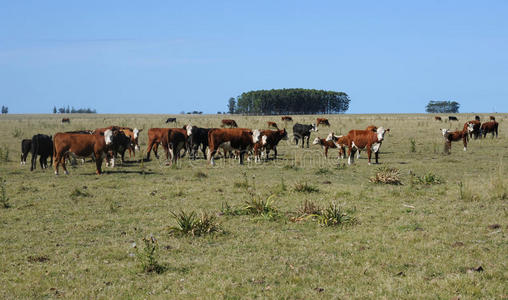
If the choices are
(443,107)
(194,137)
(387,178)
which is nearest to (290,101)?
(443,107)

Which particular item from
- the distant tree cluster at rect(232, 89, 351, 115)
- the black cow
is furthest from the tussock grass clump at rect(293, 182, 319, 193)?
the distant tree cluster at rect(232, 89, 351, 115)

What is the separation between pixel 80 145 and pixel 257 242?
40.2 feet

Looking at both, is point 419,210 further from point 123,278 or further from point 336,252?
point 123,278

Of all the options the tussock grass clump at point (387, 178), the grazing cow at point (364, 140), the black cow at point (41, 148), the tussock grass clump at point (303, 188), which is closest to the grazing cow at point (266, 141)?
the grazing cow at point (364, 140)

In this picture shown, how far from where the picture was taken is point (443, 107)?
611 feet

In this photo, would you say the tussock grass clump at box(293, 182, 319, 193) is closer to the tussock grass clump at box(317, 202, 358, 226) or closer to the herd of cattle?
the tussock grass clump at box(317, 202, 358, 226)

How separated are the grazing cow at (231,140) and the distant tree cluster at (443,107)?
584 feet

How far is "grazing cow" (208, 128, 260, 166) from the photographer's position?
21859 mm

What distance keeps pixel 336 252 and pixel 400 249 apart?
3.52 feet

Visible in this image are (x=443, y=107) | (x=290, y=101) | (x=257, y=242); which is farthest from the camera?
(x=443, y=107)

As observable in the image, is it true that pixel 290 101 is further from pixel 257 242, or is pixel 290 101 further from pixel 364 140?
pixel 257 242

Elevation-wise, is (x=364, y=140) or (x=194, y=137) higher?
(x=194, y=137)

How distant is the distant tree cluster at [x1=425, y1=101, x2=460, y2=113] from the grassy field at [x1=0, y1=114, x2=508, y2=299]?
18238 centimetres

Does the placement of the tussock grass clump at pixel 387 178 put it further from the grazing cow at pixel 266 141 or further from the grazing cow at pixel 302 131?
the grazing cow at pixel 302 131
